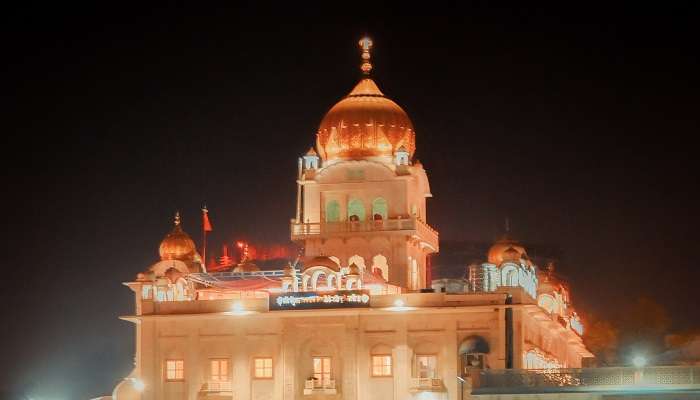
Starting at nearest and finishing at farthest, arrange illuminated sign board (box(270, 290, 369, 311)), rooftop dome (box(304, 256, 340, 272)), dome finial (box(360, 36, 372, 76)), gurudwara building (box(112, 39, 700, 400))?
gurudwara building (box(112, 39, 700, 400)) → illuminated sign board (box(270, 290, 369, 311)) → rooftop dome (box(304, 256, 340, 272)) → dome finial (box(360, 36, 372, 76))

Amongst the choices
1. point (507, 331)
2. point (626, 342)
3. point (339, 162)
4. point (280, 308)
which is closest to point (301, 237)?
point (339, 162)

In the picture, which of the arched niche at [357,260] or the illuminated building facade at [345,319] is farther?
the arched niche at [357,260]

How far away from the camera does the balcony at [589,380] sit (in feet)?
213

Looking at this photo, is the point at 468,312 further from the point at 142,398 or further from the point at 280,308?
the point at 142,398

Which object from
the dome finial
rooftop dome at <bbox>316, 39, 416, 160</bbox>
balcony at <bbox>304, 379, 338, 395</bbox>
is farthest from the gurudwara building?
the dome finial

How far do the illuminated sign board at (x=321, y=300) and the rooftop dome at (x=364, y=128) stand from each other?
12.8m

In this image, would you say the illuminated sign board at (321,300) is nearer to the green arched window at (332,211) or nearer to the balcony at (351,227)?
the balcony at (351,227)

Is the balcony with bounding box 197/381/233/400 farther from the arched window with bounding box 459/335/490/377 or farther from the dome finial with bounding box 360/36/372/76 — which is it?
the dome finial with bounding box 360/36/372/76

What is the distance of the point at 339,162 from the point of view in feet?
277

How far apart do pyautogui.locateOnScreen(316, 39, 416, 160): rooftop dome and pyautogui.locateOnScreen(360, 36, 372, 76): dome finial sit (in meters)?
0.90

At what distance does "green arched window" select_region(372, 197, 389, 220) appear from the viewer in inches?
3300

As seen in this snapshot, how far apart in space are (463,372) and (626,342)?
Result: 4791cm

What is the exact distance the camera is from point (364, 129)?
8462cm

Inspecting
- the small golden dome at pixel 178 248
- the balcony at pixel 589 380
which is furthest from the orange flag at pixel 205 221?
the balcony at pixel 589 380
